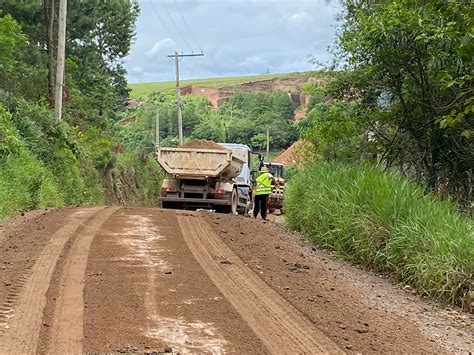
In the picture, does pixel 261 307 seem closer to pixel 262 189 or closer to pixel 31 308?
pixel 31 308

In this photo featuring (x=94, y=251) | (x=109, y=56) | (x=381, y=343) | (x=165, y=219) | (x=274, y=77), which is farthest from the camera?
(x=274, y=77)

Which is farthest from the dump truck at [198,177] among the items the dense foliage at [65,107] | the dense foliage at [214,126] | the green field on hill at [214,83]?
the green field on hill at [214,83]

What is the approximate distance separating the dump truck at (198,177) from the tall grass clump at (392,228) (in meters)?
5.52

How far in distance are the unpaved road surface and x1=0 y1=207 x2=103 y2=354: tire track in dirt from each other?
0.01 metres

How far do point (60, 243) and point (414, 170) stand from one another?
385 inches

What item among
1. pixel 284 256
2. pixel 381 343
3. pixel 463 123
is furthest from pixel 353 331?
pixel 463 123

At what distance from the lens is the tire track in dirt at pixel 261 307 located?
491 centimetres

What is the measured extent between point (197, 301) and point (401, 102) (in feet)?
32.1

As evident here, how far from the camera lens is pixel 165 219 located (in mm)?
12797

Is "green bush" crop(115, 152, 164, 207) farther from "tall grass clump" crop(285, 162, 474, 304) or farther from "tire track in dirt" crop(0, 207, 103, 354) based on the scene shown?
"tire track in dirt" crop(0, 207, 103, 354)

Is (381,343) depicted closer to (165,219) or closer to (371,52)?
(165,219)

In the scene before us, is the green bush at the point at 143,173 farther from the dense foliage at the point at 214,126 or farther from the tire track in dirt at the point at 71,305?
the dense foliage at the point at 214,126

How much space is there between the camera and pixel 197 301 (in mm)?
6016

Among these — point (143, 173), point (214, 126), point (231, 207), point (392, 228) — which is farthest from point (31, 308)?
point (214, 126)
